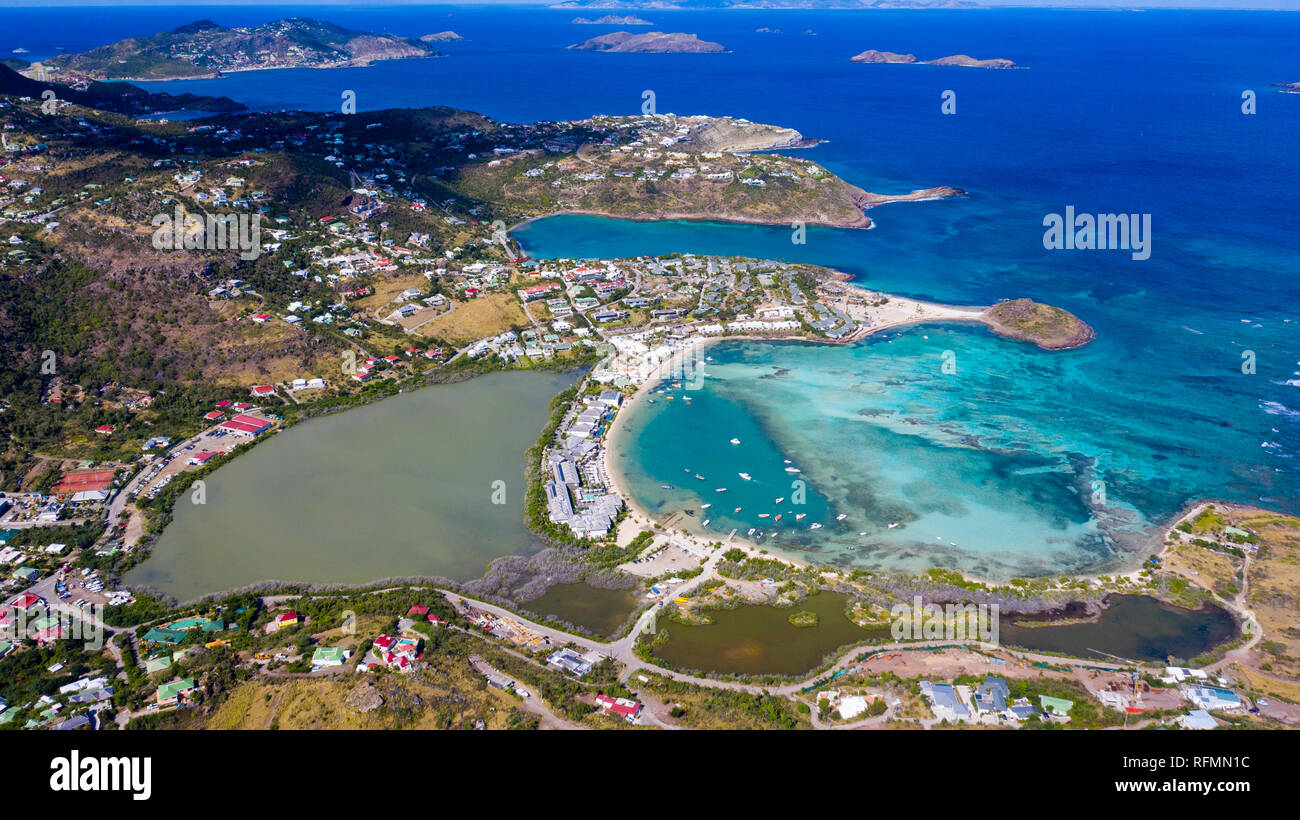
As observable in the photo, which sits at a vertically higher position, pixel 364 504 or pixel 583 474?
pixel 583 474

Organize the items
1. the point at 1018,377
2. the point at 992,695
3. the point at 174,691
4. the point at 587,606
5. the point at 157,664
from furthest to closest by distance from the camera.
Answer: the point at 1018,377, the point at 587,606, the point at 157,664, the point at 992,695, the point at 174,691

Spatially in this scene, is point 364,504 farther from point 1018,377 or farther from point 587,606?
point 1018,377

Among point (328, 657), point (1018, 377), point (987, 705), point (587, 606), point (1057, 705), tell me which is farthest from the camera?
point (1018, 377)

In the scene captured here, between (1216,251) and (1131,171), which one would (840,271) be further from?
(1131,171)

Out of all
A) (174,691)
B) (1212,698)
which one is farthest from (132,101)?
(1212,698)

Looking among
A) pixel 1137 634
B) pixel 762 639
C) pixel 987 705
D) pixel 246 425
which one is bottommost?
pixel 987 705

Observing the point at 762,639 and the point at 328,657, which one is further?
the point at 762,639

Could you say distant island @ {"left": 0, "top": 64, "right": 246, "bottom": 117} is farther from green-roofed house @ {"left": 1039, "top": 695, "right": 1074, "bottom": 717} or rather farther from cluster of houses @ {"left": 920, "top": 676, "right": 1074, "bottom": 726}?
green-roofed house @ {"left": 1039, "top": 695, "right": 1074, "bottom": 717}
